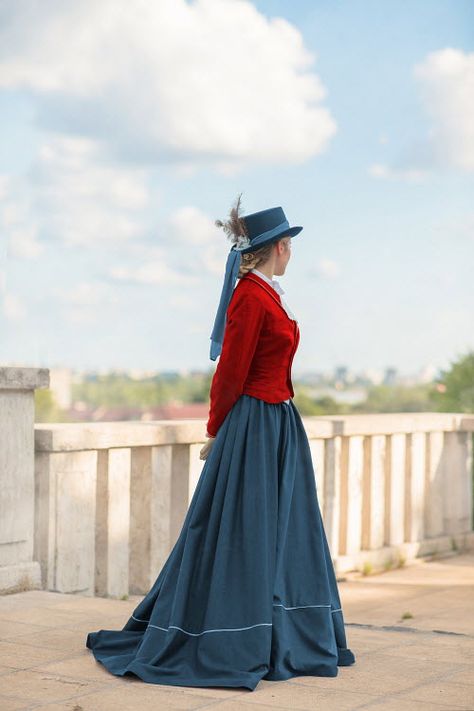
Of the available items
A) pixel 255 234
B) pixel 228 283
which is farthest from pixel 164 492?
pixel 255 234

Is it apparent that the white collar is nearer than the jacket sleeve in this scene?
No

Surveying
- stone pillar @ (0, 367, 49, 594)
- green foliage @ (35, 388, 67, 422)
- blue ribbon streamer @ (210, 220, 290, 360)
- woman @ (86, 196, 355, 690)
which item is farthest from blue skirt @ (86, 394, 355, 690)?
green foliage @ (35, 388, 67, 422)

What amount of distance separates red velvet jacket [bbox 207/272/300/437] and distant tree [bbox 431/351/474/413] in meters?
7.50

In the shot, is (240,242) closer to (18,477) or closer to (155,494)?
(18,477)

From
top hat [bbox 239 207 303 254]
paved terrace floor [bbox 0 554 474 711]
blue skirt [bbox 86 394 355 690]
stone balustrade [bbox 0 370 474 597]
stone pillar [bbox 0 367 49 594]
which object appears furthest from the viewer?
stone balustrade [bbox 0 370 474 597]

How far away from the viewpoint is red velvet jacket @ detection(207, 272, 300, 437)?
346 cm

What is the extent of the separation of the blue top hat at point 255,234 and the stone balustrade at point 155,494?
1.42m

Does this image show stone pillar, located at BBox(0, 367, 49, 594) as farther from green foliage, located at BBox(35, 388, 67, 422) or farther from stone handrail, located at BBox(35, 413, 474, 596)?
green foliage, located at BBox(35, 388, 67, 422)

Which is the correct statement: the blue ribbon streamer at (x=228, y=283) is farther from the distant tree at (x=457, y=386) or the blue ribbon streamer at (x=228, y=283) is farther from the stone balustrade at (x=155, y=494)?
the distant tree at (x=457, y=386)

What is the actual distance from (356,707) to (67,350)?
88.1 meters

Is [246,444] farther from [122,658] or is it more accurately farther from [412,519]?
[412,519]

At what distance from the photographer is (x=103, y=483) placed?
4.97 metres

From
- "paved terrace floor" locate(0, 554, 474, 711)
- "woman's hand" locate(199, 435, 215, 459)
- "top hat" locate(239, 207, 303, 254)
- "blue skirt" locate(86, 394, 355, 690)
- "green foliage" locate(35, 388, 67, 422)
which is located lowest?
"green foliage" locate(35, 388, 67, 422)

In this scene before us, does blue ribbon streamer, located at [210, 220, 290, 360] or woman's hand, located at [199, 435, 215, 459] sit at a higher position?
blue ribbon streamer, located at [210, 220, 290, 360]
